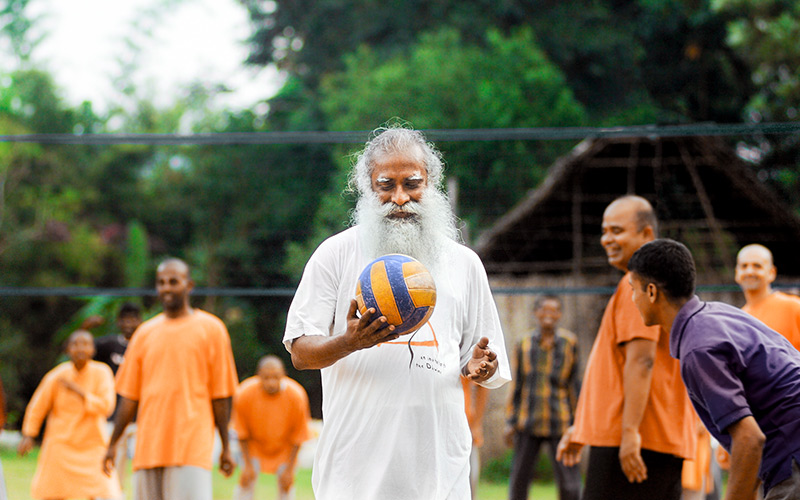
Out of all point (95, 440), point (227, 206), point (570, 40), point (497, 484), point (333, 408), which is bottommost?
point (497, 484)

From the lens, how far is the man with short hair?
26.8ft

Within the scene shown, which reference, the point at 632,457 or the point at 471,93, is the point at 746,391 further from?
the point at 471,93

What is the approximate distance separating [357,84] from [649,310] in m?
17.9

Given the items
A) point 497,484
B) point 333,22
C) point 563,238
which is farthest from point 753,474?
point 333,22

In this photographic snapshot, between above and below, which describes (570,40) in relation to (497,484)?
above

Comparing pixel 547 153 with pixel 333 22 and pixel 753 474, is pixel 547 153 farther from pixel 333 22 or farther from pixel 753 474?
pixel 753 474

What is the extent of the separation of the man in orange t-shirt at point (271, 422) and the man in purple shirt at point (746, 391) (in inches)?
221

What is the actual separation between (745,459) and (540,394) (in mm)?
5295

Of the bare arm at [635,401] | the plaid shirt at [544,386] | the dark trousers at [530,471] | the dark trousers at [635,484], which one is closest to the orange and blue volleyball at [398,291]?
the bare arm at [635,401]

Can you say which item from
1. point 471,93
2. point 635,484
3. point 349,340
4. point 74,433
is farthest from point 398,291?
point 471,93

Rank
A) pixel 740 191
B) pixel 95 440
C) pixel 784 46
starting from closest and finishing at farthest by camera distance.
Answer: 1. pixel 95 440
2. pixel 740 191
3. pixel 784 46

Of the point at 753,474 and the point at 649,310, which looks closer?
the point at 753,474

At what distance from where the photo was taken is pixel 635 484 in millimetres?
4746

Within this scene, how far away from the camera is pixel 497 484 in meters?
12.6
